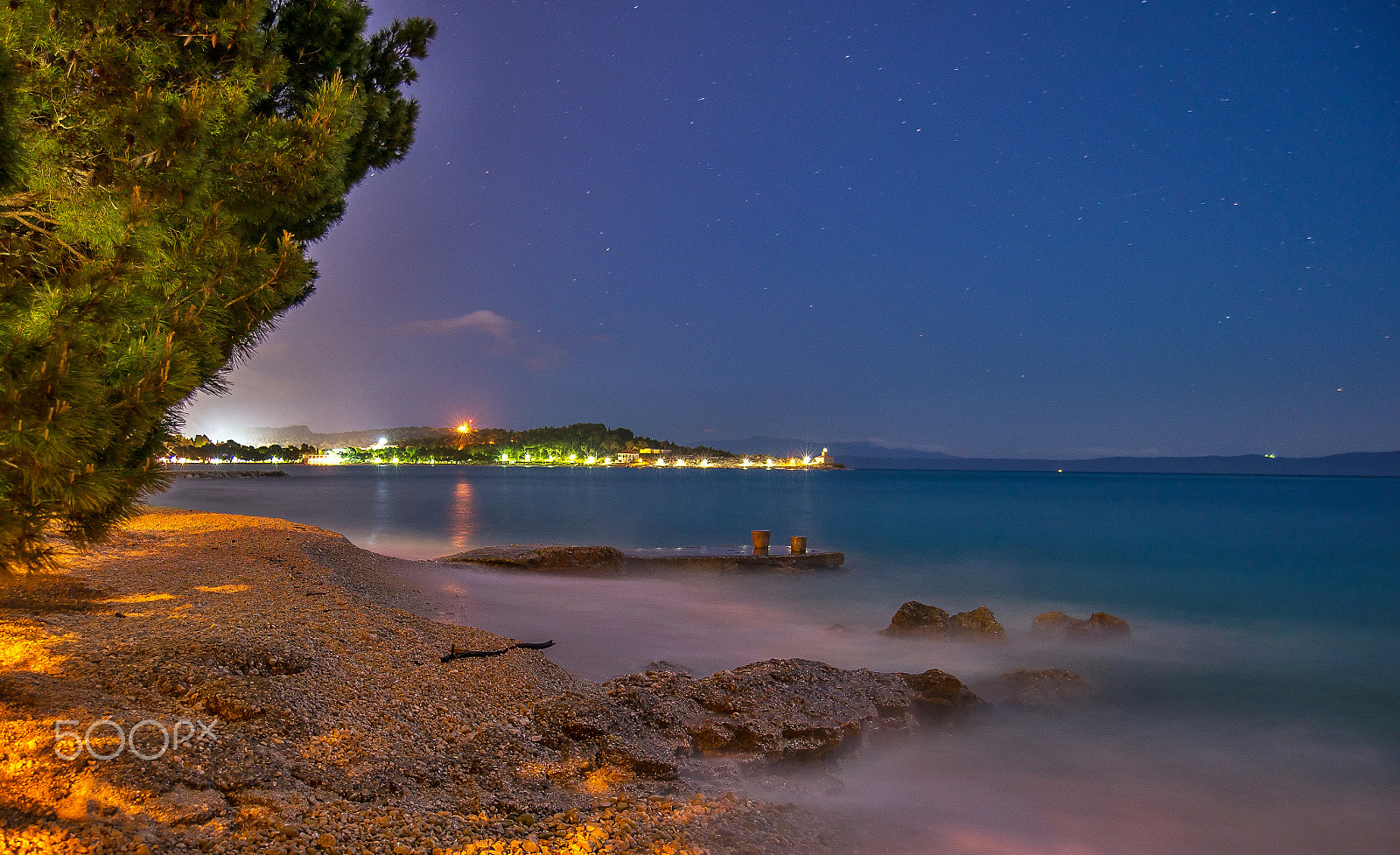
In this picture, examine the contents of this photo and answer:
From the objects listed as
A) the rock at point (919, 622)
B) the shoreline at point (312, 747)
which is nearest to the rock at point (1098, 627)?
the rock at point (919, 622)

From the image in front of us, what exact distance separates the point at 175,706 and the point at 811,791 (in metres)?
4.23

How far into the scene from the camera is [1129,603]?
18172 millimetres

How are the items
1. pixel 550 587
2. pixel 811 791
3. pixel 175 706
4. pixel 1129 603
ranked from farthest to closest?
pixel 1129 603 → pixel 550 587 → pixel 811 791 → pixel 175 706

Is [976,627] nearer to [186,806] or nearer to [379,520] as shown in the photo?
[186,806]

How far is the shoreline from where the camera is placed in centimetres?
323

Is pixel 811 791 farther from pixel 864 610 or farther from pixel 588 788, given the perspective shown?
pixel 864 610

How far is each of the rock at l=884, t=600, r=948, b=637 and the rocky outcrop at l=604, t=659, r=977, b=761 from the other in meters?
3.64

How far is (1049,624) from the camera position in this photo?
43.2ft

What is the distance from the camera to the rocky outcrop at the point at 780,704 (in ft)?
19.1

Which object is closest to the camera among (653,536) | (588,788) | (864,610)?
(588,788)

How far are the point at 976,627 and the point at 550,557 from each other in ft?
27.7

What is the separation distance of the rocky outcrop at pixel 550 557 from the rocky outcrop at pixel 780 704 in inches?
343

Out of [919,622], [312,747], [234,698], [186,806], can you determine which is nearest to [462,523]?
[919,622]

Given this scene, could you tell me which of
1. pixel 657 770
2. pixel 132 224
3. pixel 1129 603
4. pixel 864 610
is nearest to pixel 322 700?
pixel 657 770
